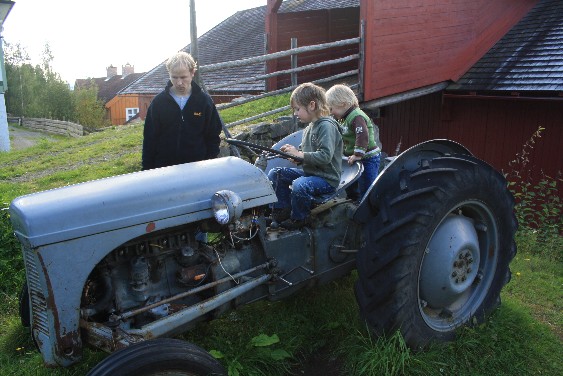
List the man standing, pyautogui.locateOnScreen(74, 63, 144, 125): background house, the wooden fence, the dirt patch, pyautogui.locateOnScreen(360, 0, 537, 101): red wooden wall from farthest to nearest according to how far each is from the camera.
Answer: pyautogui.locateOnScreen(74, 63, 144, 125): background house → the wooden fence → pyautogui.locateOnScreen(360, 0, 537, 101): red wooden wall → the man standing → the dirt patch

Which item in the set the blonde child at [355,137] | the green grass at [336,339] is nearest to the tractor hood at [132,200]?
the green grass at [336,339]

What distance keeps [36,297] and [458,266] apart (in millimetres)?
2258

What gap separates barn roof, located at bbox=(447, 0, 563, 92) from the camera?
380 inches

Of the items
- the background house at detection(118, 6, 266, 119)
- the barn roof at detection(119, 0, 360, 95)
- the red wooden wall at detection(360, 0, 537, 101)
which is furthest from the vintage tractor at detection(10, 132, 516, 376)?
the background house at detection(118, 6, 266, 119)

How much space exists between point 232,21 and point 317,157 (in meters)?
19.6

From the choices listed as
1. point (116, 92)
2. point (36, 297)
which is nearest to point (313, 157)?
point (36, 297)

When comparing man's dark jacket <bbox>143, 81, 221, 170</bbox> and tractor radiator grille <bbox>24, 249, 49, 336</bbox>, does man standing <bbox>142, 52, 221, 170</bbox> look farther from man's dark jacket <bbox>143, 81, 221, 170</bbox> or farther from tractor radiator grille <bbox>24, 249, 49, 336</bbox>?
tractor radiator grille <bbox>24, 249, 49, 336</bbox>

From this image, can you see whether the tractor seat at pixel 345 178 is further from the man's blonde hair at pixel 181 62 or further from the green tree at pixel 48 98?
the green tree at pixel 48 98

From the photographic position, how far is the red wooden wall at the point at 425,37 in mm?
8570

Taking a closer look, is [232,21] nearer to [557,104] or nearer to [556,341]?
[557,104]

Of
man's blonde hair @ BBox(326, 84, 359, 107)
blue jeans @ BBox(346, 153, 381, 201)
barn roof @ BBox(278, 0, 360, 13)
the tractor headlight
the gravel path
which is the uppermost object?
barn roof @ BBox(278, 0, 360, 13)

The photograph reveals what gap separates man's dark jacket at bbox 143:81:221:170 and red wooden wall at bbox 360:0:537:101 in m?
5.22

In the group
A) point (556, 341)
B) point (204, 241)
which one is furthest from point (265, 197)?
point (556, 341)

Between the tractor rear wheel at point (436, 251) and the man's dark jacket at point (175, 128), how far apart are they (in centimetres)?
143
